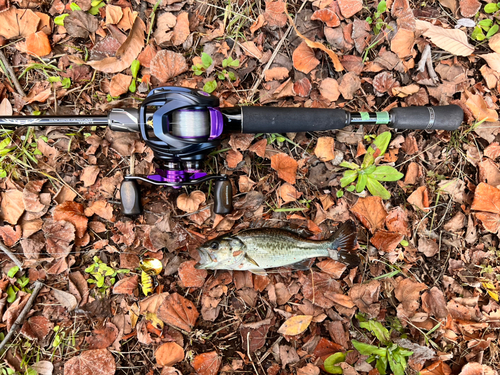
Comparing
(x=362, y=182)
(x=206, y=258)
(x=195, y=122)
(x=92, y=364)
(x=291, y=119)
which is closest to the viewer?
(x=195, y=122)

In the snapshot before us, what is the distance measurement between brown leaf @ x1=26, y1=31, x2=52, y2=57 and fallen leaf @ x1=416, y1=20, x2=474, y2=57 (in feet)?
10.1

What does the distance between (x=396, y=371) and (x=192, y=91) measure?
262 cm

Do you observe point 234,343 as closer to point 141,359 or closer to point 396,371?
point 141,359

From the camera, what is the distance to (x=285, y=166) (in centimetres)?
262

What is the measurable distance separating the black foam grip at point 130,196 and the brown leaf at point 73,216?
0.44 metres

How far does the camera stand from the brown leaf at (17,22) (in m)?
2.56

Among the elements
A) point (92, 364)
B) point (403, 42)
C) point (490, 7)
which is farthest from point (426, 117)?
point (92, 364)

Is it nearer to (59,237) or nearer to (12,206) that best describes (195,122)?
(59,237)

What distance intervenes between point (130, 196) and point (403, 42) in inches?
100

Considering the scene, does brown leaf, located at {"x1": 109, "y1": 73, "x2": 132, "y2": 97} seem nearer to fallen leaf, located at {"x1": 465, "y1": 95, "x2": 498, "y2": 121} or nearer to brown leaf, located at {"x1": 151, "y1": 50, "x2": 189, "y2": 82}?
brown leaf, located at {"x1": 151, "y1": 50, "x2": 189, "y2": 82}

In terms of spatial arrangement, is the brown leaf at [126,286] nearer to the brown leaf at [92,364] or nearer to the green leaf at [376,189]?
the brown leaf at [92,364]

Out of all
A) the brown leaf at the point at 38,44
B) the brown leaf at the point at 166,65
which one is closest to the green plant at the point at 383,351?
the brown leaf at the point at 166,65

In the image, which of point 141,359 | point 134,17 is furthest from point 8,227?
point 134,17

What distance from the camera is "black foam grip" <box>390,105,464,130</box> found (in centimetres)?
239
